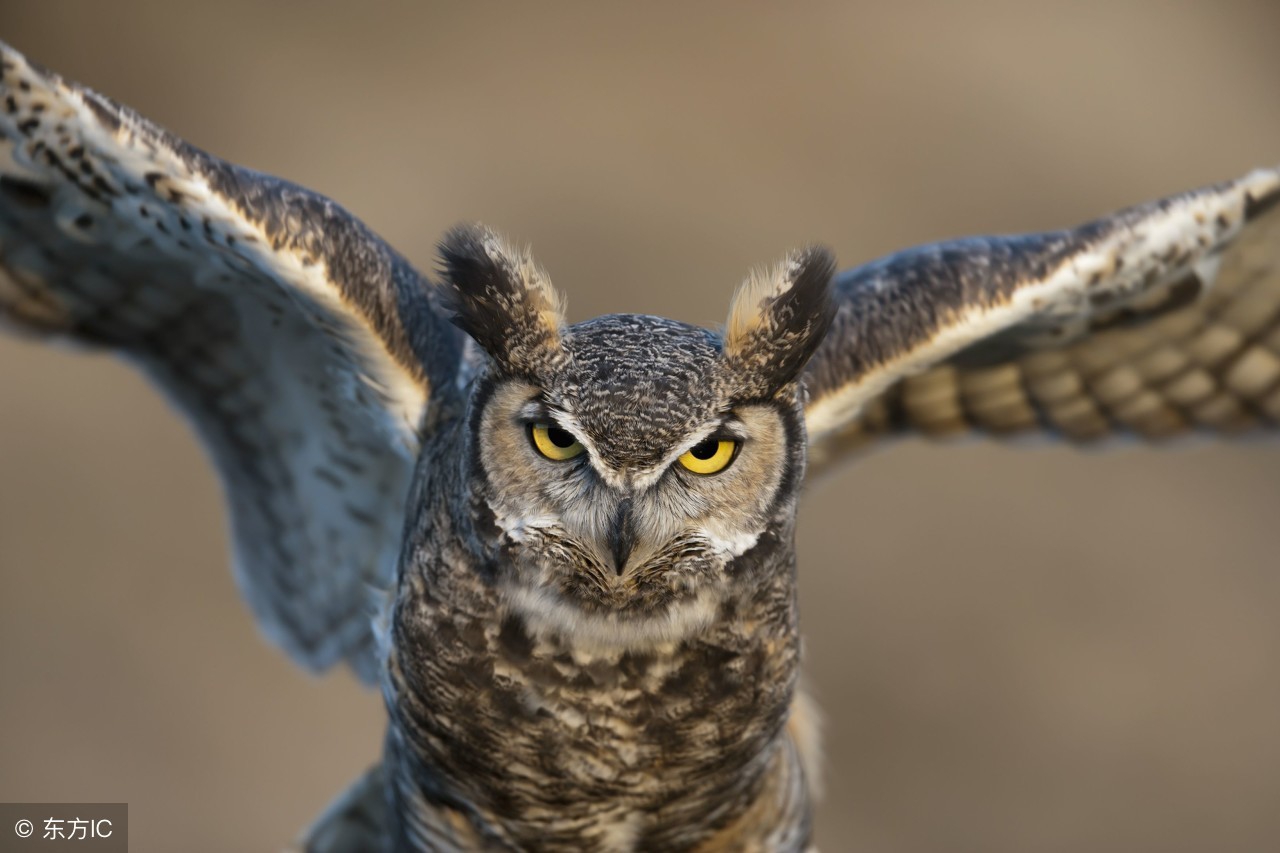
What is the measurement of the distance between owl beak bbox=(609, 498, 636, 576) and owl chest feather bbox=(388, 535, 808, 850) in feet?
0.84

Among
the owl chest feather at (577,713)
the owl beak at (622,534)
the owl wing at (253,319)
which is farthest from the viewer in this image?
the owl wing at (253,319)

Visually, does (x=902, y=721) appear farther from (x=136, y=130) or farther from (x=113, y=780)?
(x=136, y=130)

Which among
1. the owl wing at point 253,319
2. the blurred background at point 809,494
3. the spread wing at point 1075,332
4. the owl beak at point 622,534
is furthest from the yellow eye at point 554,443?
the blurred background at point 809,494

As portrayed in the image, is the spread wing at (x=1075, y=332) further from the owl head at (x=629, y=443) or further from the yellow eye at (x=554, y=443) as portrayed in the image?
the yellow eye at (x=554, y=443)

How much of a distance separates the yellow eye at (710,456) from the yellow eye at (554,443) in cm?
16

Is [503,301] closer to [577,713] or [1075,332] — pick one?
[577,713]

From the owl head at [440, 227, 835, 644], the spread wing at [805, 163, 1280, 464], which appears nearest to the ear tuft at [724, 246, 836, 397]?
the owl head at [440, 227, 835, 644]

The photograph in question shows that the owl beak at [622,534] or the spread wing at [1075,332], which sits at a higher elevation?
the spread wing at [1075,332]

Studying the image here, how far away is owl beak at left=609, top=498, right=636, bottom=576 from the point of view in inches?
79.1

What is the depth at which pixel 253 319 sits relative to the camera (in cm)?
295

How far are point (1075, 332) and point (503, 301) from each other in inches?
67.5

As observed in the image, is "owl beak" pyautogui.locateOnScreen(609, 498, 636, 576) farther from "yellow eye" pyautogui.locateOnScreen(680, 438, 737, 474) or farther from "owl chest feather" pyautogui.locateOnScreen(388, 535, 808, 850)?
"owl chest feather" pyautogui.locateOnScreen(388, 535, 808, 850)

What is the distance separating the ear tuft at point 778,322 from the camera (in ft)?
6.97

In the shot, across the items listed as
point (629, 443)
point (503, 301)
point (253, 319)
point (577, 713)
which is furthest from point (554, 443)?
point (253, 319)
